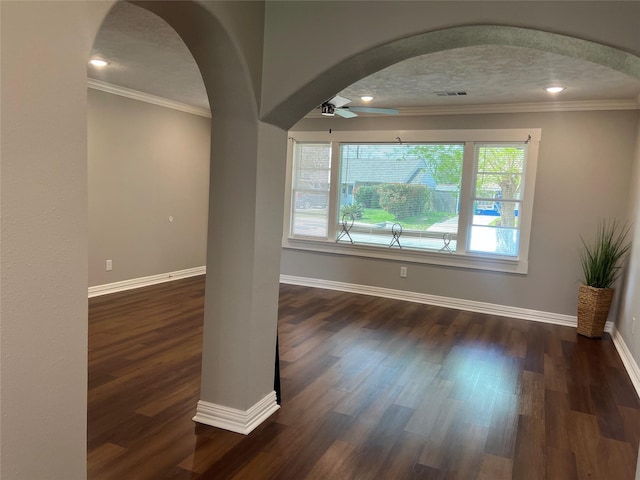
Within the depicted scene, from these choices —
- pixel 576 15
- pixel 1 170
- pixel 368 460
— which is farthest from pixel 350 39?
pixel 368 460

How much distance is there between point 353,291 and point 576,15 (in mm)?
4922

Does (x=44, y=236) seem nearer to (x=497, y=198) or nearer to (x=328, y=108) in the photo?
(x=328, y=108)

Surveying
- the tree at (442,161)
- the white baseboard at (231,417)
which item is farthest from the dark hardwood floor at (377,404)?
the tree at (442,161)

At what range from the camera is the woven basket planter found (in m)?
4.80

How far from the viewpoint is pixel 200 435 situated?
2.63 meters

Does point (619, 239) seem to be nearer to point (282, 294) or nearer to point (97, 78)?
point (282, 294)

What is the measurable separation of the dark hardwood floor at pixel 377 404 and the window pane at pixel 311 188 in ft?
6.49

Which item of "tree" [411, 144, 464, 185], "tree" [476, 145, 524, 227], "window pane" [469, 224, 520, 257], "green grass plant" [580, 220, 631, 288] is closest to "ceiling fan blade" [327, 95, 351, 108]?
"tree" [411, 144, 464, 185]

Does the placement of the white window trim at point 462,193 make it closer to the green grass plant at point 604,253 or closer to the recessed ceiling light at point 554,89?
the green grass plant at point 604,253

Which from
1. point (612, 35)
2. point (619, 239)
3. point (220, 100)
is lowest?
point (619, 239)

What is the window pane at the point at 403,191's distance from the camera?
5984mm

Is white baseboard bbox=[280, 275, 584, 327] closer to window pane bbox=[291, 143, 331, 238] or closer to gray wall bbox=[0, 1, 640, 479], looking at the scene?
window pane bbox=[291, 143, 331, 238]

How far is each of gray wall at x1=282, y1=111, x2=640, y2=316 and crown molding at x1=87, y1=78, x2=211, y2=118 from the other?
305 cm

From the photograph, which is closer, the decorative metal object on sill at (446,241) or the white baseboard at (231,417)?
the white baseboard at (231,417)
